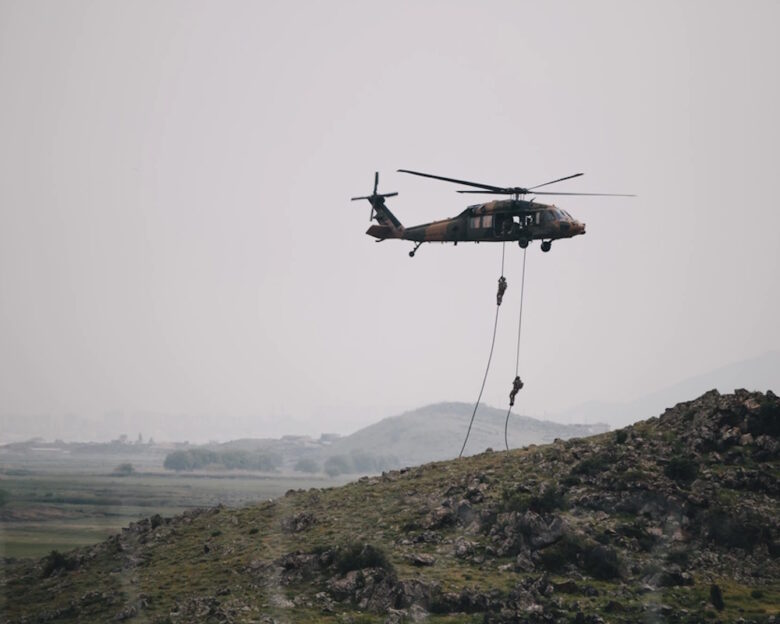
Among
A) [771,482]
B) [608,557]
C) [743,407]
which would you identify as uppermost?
[743,407]

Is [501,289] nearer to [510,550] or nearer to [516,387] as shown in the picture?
[516,387]

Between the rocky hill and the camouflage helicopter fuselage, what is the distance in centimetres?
2507

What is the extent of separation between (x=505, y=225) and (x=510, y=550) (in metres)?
28.4

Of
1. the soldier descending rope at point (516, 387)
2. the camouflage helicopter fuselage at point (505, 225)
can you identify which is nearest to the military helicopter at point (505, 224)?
the camouflage helicopter fuselage at point (505, 225)

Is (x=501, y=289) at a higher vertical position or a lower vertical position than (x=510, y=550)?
higher

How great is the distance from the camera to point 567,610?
70.2 metres

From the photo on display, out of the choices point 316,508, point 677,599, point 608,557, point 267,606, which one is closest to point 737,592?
point 677,599

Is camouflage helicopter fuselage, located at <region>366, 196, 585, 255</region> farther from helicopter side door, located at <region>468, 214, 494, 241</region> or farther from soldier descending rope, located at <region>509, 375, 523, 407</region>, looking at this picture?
soldier descending rope, located at <region>509, 375, 523, 407</region>

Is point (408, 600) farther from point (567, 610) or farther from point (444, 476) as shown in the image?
point (444, 476)

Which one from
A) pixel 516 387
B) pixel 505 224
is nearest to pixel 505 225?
pixel 505 224

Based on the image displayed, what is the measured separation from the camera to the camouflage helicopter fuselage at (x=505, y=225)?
76125 millimetres

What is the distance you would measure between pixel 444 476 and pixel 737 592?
37946 millimetres

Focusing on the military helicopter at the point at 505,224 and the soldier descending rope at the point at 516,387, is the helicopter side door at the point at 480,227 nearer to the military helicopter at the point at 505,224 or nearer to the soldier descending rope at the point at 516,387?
the military helicopter at the point at 505,224

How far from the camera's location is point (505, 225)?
258 feet
